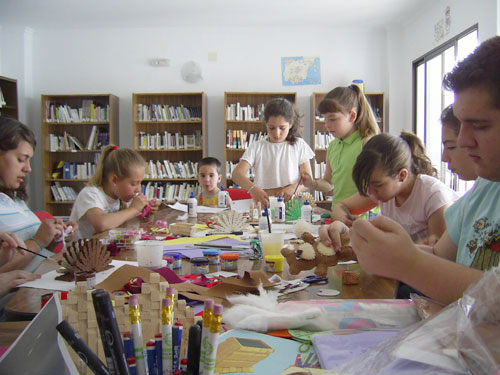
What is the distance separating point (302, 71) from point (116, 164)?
399 centimetres

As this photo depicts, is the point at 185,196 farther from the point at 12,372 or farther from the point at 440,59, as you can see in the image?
the point at 12,372

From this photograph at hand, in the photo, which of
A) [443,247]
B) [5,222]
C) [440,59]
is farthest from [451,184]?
[5,222]

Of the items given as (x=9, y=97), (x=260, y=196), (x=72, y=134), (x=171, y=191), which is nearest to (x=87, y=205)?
(x=260, y=196)

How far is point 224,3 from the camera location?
4.87 meters

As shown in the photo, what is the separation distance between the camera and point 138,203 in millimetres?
2439

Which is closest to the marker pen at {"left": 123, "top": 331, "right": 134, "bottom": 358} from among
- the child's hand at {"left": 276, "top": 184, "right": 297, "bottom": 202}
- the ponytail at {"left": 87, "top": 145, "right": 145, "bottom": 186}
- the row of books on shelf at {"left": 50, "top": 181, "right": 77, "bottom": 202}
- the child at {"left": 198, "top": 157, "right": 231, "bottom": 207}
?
the ponytail at {"left": 87, "top": 145, "right": 145, "bottom": 186}

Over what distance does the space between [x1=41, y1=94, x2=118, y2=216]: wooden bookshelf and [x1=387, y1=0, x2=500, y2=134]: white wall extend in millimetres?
3921

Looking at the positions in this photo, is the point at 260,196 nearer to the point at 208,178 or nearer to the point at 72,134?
the point at 208,178

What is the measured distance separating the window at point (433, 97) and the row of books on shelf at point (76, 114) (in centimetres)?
425

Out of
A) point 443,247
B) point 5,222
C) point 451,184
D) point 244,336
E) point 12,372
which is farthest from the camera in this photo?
point 451,184

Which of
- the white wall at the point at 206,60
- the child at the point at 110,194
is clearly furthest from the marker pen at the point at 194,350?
the white wall at the point at 206,60

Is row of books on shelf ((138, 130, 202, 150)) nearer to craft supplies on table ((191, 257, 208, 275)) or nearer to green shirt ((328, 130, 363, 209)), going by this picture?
green shirt ((328, 130, 363, 209))

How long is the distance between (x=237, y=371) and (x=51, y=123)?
5.90 metres

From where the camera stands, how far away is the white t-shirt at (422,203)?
1595mm
